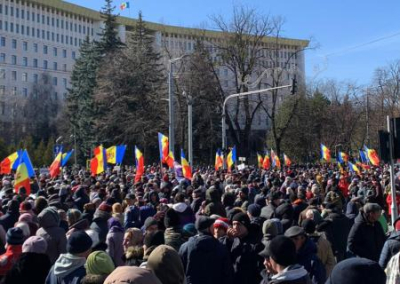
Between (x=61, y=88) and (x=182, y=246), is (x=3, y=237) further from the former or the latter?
(x=61, y=88)

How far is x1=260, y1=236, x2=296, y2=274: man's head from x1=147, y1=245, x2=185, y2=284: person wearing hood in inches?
32.8

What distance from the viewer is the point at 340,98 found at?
6731cm

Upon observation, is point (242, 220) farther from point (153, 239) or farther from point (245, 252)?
point (153, 239)

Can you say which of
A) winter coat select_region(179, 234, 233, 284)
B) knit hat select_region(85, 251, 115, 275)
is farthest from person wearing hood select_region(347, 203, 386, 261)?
knit hat select_region(85, 251, 115, 275)

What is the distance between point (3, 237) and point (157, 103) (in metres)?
40.0

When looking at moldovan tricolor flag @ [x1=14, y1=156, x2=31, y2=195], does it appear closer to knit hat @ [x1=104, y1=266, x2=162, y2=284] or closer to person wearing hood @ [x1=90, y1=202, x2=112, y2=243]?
person wearing hood @ [x1=90, y1=202, x2=112, y2=243]

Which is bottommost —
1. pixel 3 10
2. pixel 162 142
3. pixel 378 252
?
pixel 378 252

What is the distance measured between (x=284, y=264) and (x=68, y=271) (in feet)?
7.31

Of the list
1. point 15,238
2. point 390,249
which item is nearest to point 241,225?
point 390,249

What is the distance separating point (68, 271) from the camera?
507 centimetres

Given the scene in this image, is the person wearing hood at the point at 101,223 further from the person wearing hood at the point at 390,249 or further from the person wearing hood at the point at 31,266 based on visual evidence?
the person wearing hood at the point at 390,249

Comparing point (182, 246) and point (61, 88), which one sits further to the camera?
point (61, 88)

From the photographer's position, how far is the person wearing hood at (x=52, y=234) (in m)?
7.11

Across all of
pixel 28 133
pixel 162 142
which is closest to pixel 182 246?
pixel 162 142
